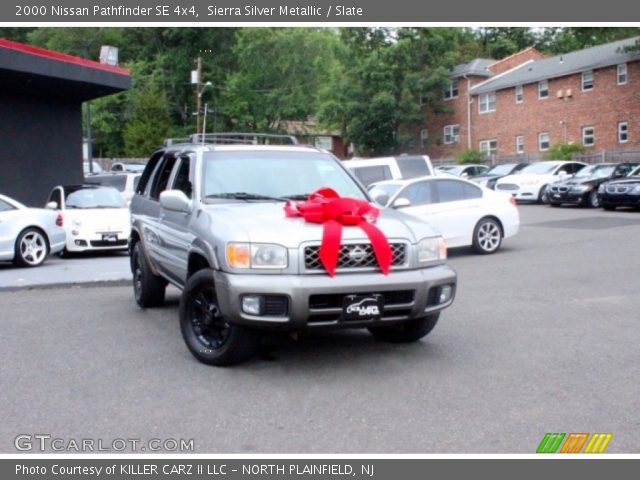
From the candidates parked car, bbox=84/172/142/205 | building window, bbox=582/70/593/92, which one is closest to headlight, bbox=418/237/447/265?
parked car, bbox=84/172/142/205

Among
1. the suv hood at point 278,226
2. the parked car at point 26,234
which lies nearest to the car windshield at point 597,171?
the parked car at point 26,234

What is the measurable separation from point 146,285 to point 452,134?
47295 millimetres

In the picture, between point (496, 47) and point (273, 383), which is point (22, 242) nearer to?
point (273, 383)

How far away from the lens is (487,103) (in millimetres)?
51812

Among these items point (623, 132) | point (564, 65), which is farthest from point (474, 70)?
point (623, 132)

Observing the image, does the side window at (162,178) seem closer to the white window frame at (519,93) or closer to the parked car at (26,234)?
the parked car at (26,234)

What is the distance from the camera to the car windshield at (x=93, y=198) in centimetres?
1577

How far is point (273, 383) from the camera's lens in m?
6.04

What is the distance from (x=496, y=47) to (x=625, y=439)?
7111 cm

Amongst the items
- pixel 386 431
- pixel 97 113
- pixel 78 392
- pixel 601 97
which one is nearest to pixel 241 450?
pixel 386 431

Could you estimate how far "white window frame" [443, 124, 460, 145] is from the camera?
177 feet

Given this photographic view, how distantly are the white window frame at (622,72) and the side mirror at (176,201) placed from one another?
3989 cm

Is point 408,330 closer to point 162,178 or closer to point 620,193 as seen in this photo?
point 162,178

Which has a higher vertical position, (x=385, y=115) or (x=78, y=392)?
(x=385, y=115)
